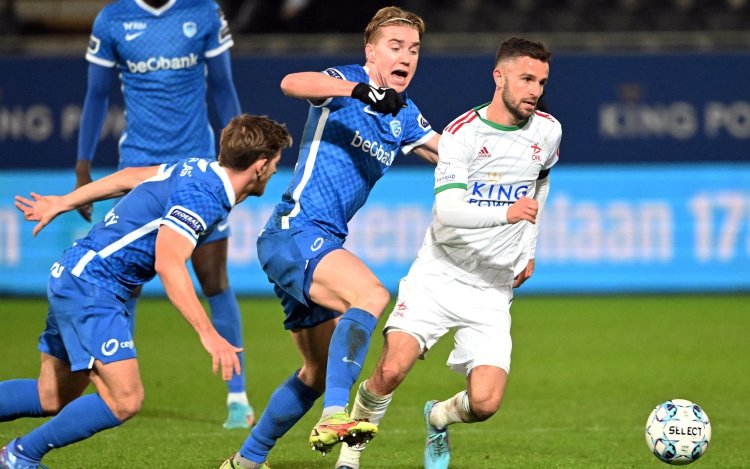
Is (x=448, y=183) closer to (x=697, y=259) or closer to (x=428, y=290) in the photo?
(x=428, y=290)

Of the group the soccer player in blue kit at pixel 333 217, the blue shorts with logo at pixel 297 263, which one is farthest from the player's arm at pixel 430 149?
the blue shorts with logo at pixel 297 263

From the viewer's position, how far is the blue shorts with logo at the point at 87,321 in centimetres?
503

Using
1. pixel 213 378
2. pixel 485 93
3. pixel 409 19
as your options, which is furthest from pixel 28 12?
→ pixel 409 19

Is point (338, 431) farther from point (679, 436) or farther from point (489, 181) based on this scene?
point (679, 436)

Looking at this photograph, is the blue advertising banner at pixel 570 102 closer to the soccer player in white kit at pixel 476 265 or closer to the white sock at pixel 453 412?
the soccer player in white kit at pixel 476 265

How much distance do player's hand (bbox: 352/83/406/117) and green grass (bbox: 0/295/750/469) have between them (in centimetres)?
184

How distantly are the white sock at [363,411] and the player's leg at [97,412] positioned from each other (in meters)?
0.99

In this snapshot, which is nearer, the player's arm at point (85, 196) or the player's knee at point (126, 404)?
the player's knee at point (126, 404)

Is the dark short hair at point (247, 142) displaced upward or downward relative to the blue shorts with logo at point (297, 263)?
upward

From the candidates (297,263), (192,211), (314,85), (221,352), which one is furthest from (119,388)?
(314,85)

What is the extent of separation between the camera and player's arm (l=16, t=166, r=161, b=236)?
17.3ft

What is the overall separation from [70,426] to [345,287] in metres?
1.25

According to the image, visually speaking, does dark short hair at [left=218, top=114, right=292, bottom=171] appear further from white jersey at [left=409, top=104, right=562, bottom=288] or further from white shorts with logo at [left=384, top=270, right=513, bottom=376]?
white shorts with logo at [left=384, top=270, right=513, bottom=376]

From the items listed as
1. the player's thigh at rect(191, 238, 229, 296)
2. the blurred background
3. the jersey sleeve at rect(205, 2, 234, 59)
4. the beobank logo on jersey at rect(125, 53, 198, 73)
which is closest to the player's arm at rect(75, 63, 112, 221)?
the beobank logo on jersey at rect(125, 53, 198, 73)
